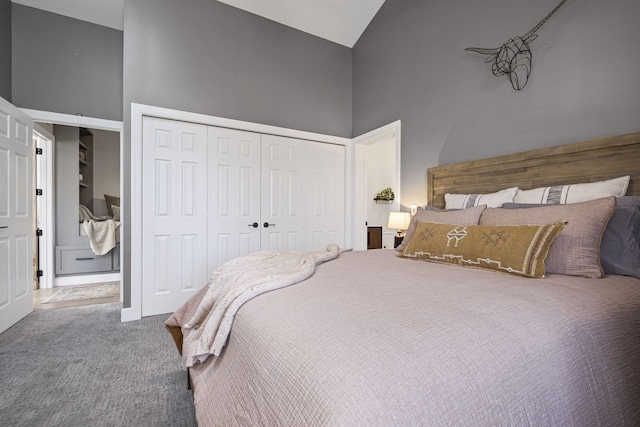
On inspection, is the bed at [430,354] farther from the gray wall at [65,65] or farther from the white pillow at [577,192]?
the gray wall at [65,65]

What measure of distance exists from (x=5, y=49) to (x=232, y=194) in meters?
2.47

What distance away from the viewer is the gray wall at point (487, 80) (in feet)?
6.01

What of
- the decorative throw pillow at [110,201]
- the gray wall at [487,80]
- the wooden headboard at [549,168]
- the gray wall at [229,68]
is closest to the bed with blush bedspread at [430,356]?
the wooden headboard at [549,168]

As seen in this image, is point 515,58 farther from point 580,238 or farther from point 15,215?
point 15,215

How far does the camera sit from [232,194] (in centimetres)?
337

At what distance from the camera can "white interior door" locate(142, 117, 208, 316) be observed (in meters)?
2.96

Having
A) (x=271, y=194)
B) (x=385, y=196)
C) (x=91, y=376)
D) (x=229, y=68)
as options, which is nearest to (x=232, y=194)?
(x=271, y=194)

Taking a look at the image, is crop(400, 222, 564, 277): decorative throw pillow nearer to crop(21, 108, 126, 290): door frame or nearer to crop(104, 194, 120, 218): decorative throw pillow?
crop(21, 108, 126, 290): door frame

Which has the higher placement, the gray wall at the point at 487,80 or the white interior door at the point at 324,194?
the gray wall at the point at 487,80

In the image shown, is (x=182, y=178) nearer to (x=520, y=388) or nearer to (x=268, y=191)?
(x=268, y=191)

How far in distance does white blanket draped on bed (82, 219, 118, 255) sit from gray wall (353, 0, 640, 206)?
12.6ft

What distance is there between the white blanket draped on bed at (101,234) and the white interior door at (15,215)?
4.40 ft

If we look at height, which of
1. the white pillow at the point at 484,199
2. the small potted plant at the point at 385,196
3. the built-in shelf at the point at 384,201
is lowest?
the white pillow at the point at 484,199

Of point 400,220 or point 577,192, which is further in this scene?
point 400,220
